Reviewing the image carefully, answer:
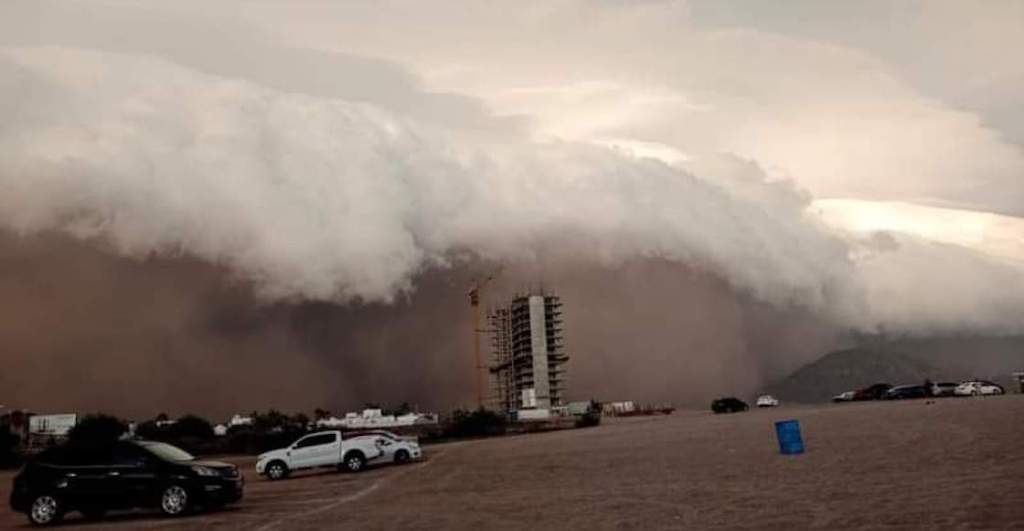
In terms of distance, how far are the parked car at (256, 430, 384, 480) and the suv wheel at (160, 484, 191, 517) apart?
18.6 meters

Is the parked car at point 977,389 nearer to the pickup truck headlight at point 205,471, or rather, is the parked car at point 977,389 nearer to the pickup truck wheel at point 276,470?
the pickup truck wheel at point 276,470

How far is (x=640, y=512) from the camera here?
18938mm

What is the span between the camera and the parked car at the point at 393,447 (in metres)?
47.8

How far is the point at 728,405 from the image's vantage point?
108688 millimetres

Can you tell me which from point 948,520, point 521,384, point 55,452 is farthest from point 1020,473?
point 521,384

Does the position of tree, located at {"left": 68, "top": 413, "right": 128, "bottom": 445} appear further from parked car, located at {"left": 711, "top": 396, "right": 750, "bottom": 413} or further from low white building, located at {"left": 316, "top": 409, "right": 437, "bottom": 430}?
parked car, located at {"left": 711, "top": 396, "right": 750, "bottom": 413}

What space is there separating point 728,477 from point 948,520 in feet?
36.7

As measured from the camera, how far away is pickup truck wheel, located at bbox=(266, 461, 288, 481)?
43.4m

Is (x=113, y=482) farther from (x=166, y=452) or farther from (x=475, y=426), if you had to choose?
(x=475, y=426)

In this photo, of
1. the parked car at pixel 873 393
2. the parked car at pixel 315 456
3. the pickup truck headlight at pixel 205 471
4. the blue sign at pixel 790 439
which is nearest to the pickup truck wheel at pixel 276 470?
the parked car at pixel 315 456

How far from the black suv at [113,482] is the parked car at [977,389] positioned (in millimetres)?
88791

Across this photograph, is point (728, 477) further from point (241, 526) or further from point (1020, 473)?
point (241, 526)

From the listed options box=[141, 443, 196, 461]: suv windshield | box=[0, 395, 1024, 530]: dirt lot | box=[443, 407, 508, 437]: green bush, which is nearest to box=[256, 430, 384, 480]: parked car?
box=[0, 395, 1024, 530]: dirt lot

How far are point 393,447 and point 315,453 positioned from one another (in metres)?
6.54
